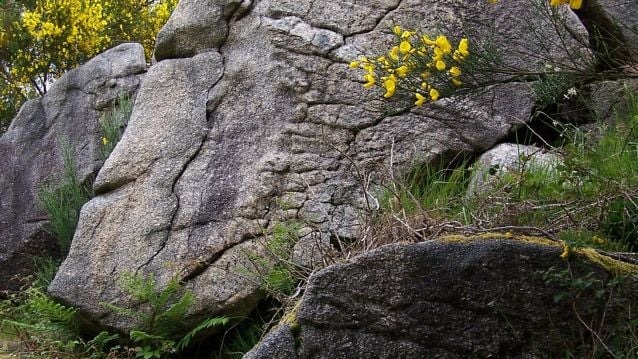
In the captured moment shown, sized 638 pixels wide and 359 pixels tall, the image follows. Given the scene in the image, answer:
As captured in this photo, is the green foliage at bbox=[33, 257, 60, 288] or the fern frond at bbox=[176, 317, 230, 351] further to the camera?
the green foliage at bbox=[33, 257, 60, 288]

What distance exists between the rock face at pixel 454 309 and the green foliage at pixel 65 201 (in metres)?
→ 3.83

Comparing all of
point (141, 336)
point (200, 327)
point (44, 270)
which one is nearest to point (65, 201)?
point (44, 270)

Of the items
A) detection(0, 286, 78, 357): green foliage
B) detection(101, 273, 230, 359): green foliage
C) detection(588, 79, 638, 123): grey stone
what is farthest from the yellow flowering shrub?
detection(588, 79, 638, 123): grey stone

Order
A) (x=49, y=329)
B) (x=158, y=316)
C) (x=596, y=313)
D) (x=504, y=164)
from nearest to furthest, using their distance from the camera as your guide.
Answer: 1. (x=596, y=313)
2. (x=158, y=316)
3. (x=504, y=164)
4. (x=49, y=329)

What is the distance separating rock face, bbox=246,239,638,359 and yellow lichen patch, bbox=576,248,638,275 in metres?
0.03

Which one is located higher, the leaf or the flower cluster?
the flower cluster

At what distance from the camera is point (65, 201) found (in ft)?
23.4

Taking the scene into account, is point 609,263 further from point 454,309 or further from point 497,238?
point 454,309

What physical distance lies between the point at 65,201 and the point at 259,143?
7.58ft

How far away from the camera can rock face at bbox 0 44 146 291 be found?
730 cm

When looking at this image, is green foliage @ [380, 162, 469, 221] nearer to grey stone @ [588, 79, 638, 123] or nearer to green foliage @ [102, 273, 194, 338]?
grey stone @ [588, 79, 638, 123]

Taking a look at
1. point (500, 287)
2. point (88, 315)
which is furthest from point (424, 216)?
point (88, 315)

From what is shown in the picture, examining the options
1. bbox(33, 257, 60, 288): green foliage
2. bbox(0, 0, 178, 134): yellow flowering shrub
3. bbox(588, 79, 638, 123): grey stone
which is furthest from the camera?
bbox(0, 0, 178, 134): yellow flowering shrub

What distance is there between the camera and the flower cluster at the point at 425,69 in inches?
156
